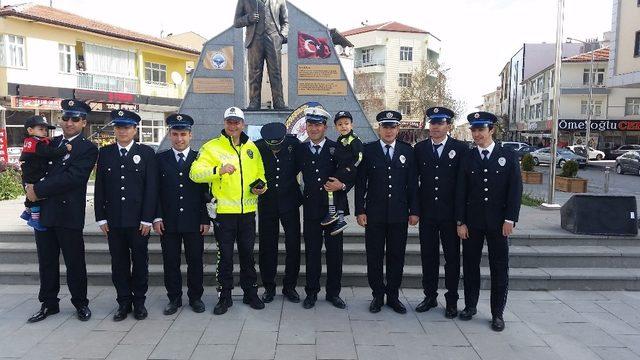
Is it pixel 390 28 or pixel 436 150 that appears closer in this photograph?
pixel 436 150

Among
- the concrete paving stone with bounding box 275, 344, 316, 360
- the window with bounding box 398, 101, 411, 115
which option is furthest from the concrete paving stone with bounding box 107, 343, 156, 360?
the window with bounding box 398, 101, 411, 115

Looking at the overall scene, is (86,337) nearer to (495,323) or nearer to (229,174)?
(229,174)

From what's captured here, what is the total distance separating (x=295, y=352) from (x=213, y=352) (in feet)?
2.32

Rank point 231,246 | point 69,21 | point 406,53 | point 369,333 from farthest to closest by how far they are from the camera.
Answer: point 406,53 → point 69,21 → point 231,246 → point 369,333

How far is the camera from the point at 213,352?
3.95m

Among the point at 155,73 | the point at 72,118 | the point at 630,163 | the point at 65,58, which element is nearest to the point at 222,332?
the point at 72,118

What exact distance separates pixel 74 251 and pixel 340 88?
6.23m

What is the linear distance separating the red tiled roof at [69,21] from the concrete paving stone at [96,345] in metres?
23.2

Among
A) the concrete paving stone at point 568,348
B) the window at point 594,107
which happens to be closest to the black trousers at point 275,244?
the concrete paving stone at point 568,348

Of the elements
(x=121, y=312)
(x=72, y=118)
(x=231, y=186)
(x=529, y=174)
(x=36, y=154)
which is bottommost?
(x=121, y=312)

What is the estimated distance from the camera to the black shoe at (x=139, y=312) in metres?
4.62

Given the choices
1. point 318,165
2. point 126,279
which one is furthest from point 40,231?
point 318,165

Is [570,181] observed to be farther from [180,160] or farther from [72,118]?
[72,118]

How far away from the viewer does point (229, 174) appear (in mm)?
4539
